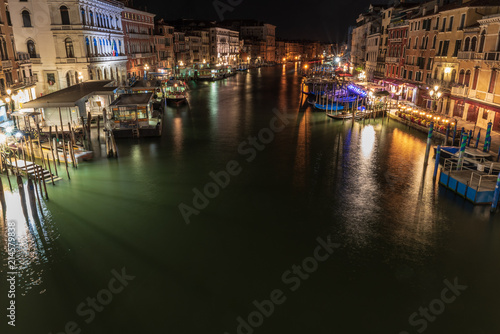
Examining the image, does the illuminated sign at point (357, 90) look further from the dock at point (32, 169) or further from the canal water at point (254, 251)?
the dock at point (32, 169)

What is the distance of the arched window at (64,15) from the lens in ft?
131

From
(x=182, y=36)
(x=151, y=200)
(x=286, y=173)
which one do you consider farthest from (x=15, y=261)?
(x=182, y=36)

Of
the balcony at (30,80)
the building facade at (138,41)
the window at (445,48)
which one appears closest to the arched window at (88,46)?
the balcony at (30,80)

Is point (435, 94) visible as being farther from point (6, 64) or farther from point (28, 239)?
point (6, 64)

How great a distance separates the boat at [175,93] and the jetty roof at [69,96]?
1037 cm

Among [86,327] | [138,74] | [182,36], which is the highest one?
[182,36]

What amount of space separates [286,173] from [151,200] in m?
7.87

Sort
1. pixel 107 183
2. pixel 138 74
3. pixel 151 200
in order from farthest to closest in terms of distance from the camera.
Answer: pixel 138 74 < pixel 107 183 < pixel 151 200

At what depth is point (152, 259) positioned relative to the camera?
12281 mm

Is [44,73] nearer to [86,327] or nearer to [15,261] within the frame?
[15,261]

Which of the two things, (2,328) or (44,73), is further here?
(44,73)

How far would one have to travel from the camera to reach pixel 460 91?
30453 mm

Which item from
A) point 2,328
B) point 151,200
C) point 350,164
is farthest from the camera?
point 350,164

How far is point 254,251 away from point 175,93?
127 ft
